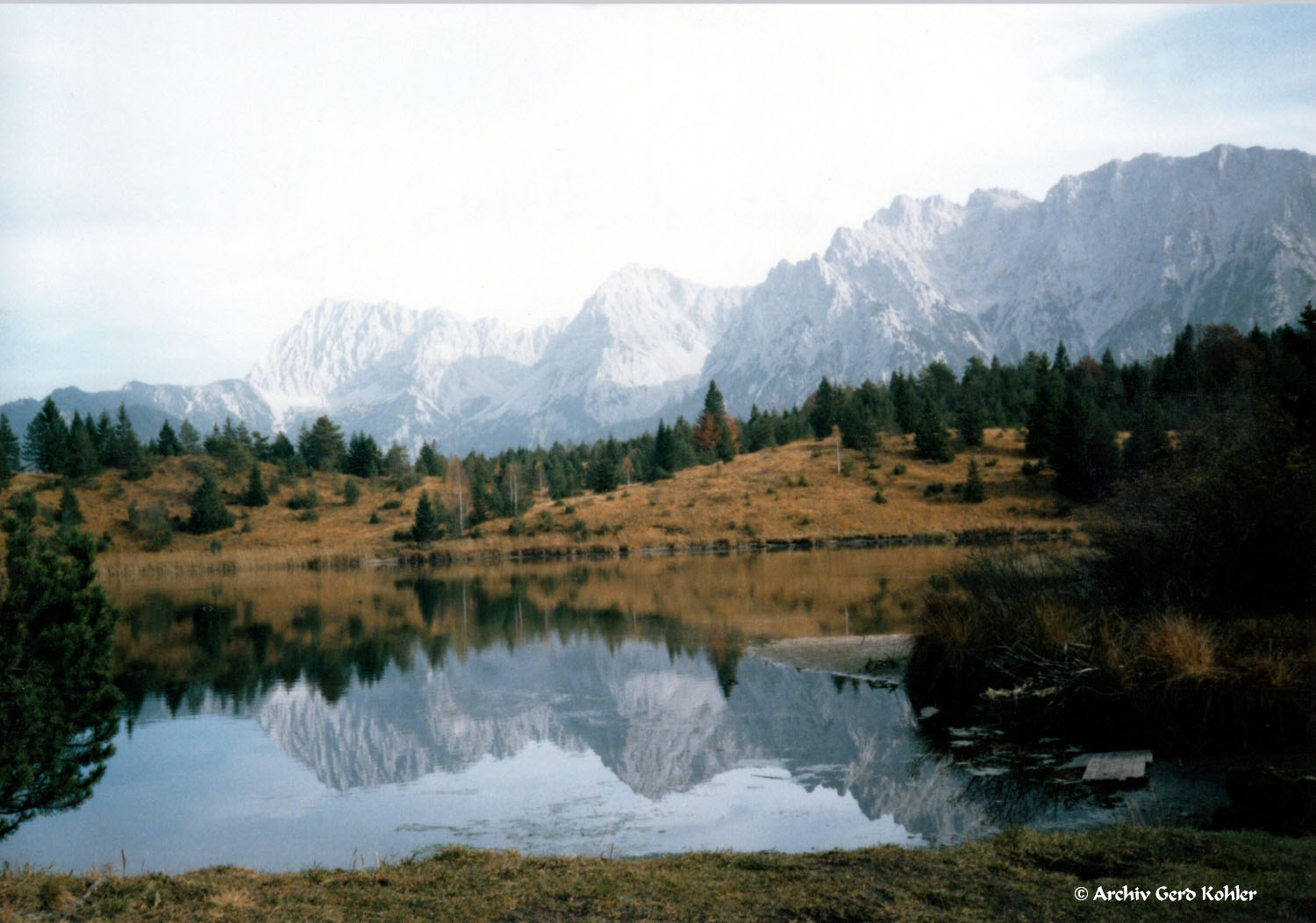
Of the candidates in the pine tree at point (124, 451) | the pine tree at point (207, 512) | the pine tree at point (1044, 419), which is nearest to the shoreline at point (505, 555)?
the pine tree at point (207, 512)

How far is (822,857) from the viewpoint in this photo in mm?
9266

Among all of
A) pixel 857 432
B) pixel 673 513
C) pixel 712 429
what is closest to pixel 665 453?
pixel 712 429

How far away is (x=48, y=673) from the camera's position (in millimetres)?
12453

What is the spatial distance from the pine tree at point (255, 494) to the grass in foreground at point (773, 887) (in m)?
100

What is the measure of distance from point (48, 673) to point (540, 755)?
27.6 feet

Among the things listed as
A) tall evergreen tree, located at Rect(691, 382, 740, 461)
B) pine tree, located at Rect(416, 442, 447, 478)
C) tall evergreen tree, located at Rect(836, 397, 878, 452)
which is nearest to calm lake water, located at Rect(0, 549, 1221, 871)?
tall evergreen tree, located at Rect(836, 397, 878, 452)

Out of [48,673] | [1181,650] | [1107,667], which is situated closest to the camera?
[48,673]

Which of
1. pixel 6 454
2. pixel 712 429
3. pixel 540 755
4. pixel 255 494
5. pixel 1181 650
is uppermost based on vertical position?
pixel 6 454

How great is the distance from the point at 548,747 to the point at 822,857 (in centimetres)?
984

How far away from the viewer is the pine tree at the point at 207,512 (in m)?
93.6

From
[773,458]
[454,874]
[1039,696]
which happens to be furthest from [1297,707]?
[773,458]

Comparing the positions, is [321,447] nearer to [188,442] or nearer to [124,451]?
[188,442]

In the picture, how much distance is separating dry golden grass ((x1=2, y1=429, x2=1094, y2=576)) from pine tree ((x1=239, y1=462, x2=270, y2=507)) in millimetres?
952

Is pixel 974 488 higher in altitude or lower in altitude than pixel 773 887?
lower
